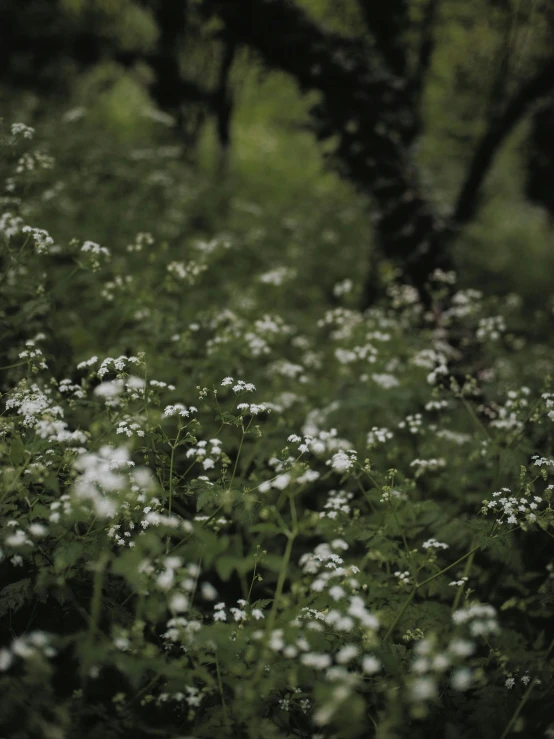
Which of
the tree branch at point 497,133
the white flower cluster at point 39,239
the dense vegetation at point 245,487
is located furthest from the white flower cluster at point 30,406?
the tree branch at point 497,133

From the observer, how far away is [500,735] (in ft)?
8.19

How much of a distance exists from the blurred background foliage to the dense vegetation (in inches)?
6.7

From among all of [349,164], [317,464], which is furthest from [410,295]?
[349,164]

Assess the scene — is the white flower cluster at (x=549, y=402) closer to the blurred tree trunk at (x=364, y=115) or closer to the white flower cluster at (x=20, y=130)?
the blurred tree trunk at (x=364, y=115)

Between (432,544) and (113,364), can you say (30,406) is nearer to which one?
(113,364)

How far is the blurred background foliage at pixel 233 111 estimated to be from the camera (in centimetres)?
820

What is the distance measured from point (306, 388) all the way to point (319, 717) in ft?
13.1

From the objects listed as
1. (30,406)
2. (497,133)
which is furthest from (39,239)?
(497,133)

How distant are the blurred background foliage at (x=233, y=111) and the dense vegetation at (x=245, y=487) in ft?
0.56

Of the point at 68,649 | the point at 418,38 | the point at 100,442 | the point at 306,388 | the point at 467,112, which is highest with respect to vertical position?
the point at 418,38

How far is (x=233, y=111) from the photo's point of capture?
1230 cm

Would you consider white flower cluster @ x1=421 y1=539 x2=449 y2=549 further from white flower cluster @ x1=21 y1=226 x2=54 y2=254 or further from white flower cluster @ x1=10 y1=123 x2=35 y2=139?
white flower cluster @ x1=10 y1=123 x2=35 y2=139

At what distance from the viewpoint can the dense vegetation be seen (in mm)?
2355

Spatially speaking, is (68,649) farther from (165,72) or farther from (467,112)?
(467,112)
